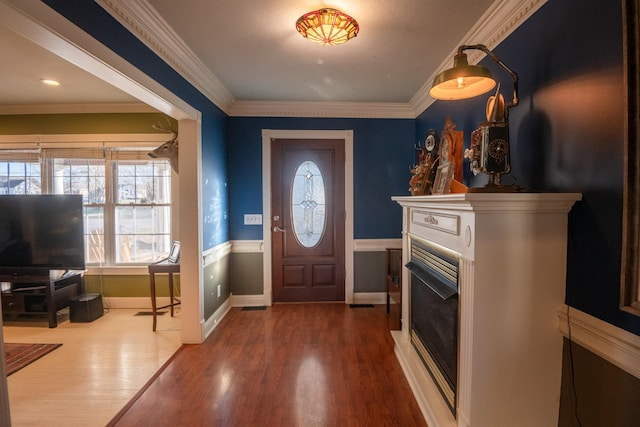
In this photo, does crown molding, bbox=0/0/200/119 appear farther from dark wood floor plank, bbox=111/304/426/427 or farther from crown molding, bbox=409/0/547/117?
crown molding, bbox=409/0/547/117

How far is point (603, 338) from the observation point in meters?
1.20

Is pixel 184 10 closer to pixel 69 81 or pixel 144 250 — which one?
pixel 69 81

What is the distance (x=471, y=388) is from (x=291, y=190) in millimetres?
2899

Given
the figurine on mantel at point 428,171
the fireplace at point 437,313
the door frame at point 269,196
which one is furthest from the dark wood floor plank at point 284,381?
the figurine on mantel at point 428,171

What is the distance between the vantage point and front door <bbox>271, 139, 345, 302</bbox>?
383 cm

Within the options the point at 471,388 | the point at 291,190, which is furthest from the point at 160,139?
the point at 471,388

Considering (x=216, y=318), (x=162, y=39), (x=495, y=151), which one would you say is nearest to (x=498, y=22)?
(x=495, y=151)

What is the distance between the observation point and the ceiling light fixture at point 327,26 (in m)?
1.82

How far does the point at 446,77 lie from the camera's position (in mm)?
1575

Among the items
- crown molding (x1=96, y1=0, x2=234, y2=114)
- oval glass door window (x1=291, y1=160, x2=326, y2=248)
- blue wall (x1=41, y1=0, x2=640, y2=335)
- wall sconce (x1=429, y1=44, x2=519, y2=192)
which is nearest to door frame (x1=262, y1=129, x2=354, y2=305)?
oval glass door window (x1=291, y1=160, x2=326, y2=248)

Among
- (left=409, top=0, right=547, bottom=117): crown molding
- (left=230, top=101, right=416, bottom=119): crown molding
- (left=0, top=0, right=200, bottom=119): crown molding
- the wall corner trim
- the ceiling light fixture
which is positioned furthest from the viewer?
(left=230, top=101, right=416, bottom=119): crown molding

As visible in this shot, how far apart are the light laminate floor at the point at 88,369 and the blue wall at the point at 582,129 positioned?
276cm

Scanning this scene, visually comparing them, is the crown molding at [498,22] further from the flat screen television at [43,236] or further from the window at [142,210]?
the flat screen television at [43,236]

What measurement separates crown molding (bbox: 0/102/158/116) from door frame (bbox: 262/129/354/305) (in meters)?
A: 1.53
